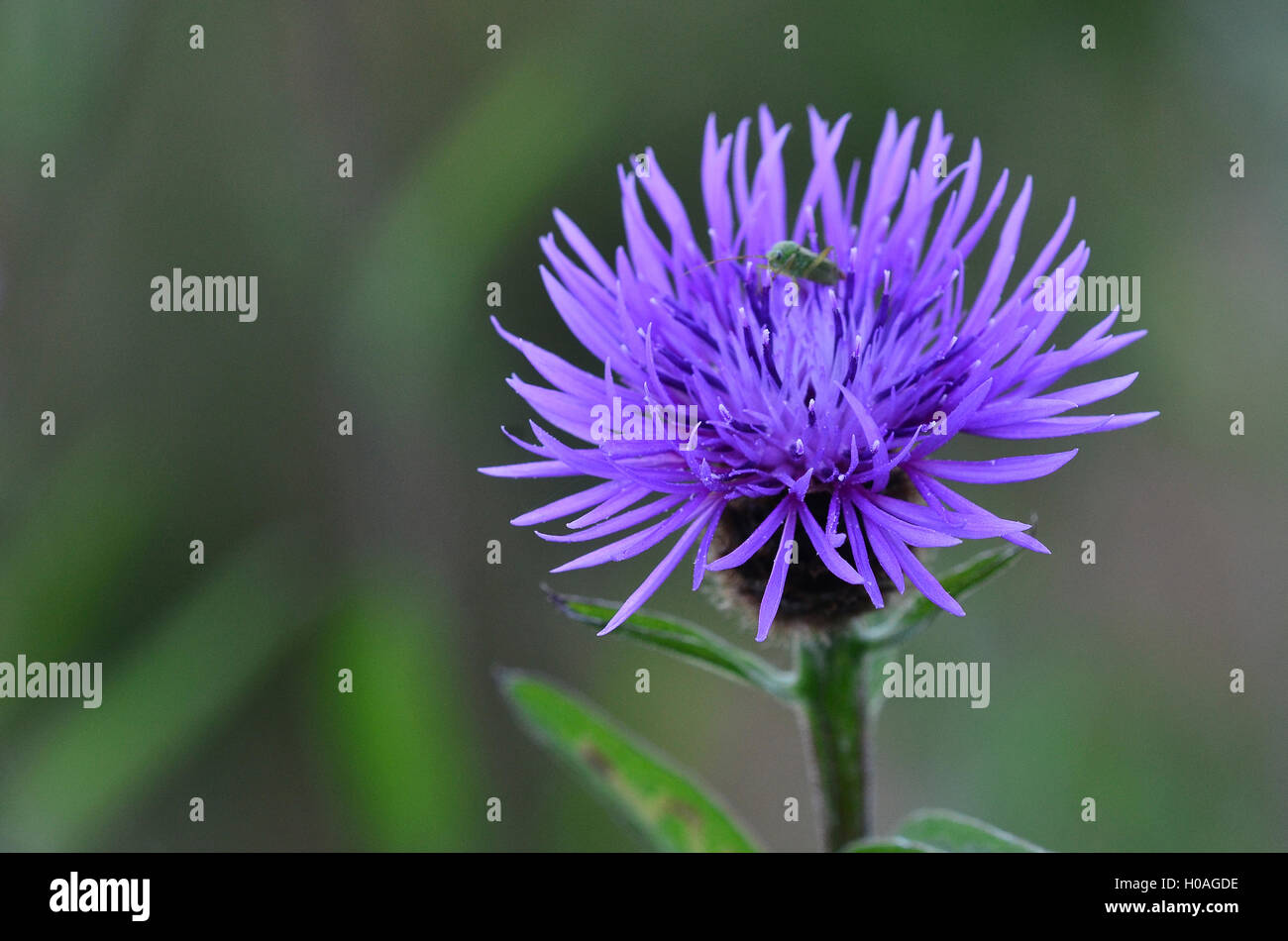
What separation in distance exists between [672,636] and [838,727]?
448 millimetres

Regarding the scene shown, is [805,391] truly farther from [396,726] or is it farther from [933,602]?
[396,726]

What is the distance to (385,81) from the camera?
3980 millimetres

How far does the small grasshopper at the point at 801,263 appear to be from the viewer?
2.11m

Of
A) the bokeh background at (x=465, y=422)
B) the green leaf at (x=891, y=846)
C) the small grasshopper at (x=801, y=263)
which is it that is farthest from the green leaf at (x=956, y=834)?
the bokeh background at (x=465, y=422)

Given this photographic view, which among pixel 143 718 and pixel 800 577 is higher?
pixel 800 577

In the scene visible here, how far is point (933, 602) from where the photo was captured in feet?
5.88

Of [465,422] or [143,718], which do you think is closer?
[143,718]

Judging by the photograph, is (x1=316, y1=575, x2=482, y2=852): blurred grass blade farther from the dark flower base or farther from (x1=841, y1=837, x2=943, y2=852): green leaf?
(x1=841, y1=837, x2=943, y2=852): green leaf

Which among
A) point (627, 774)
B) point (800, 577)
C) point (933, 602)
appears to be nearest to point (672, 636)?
point (800, 577)

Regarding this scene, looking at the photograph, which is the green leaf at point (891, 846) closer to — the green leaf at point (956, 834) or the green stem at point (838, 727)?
the green leaf at point (956, 834)

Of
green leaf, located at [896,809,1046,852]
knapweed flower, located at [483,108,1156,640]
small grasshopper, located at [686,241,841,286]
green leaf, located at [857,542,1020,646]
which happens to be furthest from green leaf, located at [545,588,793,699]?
small grasshopper, located at [686,241,841,286]

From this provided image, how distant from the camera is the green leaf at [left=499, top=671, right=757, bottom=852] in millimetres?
2303

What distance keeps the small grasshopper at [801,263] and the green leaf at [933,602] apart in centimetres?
58
